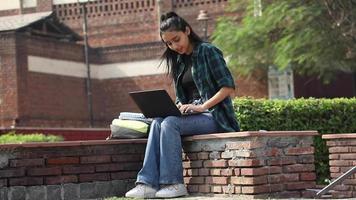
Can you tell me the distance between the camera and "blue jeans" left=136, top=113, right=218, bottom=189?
6195 mm

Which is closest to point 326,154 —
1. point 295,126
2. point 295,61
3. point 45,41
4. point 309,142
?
point 295,126

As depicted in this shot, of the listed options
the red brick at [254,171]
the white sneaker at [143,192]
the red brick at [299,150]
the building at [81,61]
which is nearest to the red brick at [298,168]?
the red brick at [299,150]

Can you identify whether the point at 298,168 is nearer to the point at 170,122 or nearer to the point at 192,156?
the point at 192,156

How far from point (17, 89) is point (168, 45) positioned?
1951 cm

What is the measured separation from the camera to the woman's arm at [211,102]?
6.43 m

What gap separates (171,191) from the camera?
20.2 ft

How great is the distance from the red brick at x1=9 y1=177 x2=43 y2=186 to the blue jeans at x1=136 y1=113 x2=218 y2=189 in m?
Answer: 0.85

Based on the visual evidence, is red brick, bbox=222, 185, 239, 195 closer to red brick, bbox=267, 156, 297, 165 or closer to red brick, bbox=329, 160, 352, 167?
red brick, bbox=267, 156, 297, 165

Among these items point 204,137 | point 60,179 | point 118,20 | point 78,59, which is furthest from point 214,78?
point 118,20

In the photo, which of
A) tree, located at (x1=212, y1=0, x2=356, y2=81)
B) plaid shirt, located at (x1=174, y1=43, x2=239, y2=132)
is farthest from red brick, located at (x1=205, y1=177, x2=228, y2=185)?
tree, located at (x1=212, y1=0, x2=356, y2=81)

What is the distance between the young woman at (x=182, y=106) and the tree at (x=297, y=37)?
39.8ft

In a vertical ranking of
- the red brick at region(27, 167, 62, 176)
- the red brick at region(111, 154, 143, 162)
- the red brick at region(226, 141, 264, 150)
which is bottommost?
the red brick at region(27, 167, 62, 176)

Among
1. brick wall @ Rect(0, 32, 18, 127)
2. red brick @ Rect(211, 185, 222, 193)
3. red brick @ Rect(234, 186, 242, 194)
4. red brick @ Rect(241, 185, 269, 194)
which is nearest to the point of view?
red brick @ Rect(241, 185, 269, 194)

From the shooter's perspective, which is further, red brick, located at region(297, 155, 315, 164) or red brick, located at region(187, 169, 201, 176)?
red brick, located at region(187, 169, 201, 176)
